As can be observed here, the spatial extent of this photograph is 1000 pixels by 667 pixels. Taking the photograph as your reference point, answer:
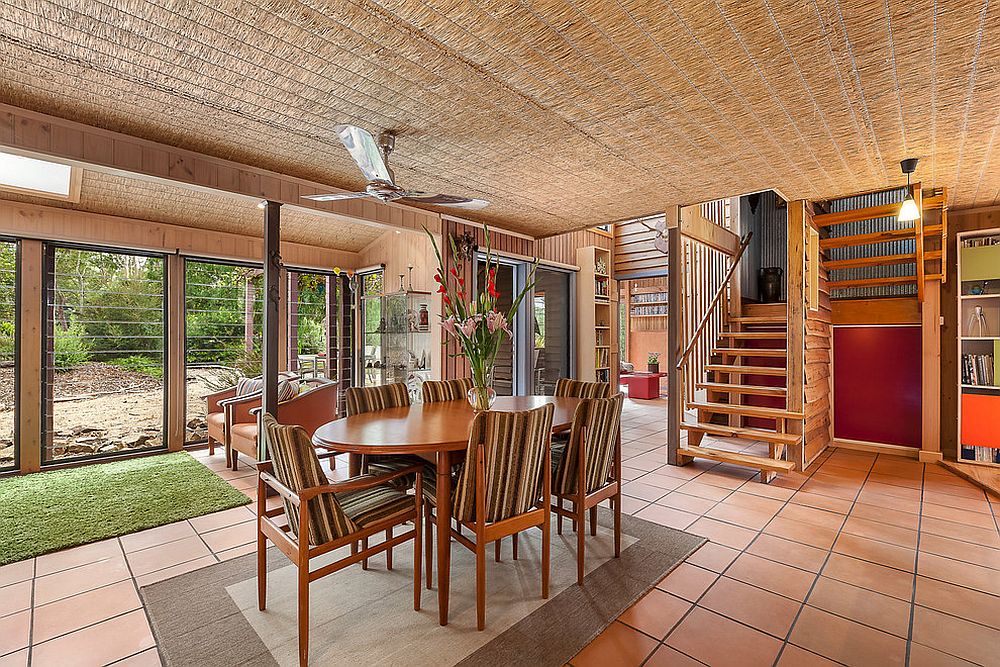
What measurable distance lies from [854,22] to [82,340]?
→ 6.23 meters

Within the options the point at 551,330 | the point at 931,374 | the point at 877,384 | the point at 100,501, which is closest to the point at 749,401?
the point at 877,384

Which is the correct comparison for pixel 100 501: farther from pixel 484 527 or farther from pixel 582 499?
pixel 582 499

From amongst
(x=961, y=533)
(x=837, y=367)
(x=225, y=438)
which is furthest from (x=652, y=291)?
(x=225, y=438)

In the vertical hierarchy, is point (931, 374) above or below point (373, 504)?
above

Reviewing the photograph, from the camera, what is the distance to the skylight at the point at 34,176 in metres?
3.89

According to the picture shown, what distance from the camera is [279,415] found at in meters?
4.12

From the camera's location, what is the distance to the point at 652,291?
11.3 metres

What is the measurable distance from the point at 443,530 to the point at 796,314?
3.80 m

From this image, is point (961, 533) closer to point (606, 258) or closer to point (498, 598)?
point (498, 598)

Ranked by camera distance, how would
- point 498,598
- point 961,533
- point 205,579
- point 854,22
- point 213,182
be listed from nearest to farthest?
1. point 854,22
2. point 498,598
3. point 205,579
4. point 961,533
5. point 213,182

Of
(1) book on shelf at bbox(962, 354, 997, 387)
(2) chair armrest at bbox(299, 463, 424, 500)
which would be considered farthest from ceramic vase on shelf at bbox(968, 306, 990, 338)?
(2) chair armrest at bbox(299, 463, 424, 500)

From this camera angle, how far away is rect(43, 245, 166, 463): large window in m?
4.54

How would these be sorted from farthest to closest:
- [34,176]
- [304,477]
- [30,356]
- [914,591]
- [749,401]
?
[749,401], [30,356], [34,176], [914,591], [304,477]

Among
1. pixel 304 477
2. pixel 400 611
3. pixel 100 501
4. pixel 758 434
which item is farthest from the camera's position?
pixel 758 434
